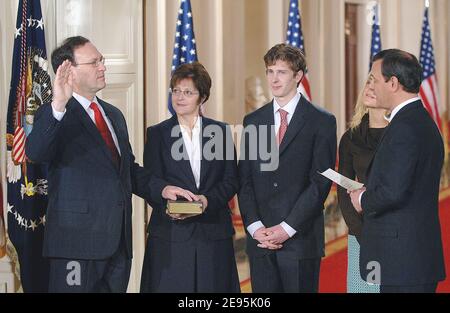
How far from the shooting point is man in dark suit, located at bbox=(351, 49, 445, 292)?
479cm

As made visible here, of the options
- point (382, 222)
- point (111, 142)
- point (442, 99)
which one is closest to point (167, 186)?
point (111, 142)

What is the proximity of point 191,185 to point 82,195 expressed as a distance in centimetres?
61

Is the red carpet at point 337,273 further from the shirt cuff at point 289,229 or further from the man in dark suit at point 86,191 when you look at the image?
the man in dark suit at point 86,191

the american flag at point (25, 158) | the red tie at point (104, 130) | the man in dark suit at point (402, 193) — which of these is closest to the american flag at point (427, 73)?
the man in dark suit at point (402, 193)

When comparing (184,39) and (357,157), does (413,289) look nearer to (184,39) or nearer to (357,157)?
(357,157)

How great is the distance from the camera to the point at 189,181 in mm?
5281

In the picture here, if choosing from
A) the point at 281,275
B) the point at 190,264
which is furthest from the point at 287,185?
the point at 190,264

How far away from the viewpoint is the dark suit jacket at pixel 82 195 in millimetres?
5023

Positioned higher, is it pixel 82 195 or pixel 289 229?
pixel 82 195

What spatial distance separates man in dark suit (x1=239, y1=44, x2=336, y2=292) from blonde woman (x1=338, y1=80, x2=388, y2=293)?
0.22 m

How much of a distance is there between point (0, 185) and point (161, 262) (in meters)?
1.26

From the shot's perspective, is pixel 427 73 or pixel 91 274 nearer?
pixel 91 274

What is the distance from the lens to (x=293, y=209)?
17.3 ft

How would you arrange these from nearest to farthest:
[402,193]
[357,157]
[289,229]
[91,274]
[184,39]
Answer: [402,193] → [91,274] → [289,229] → [357,157] → [184,39]
